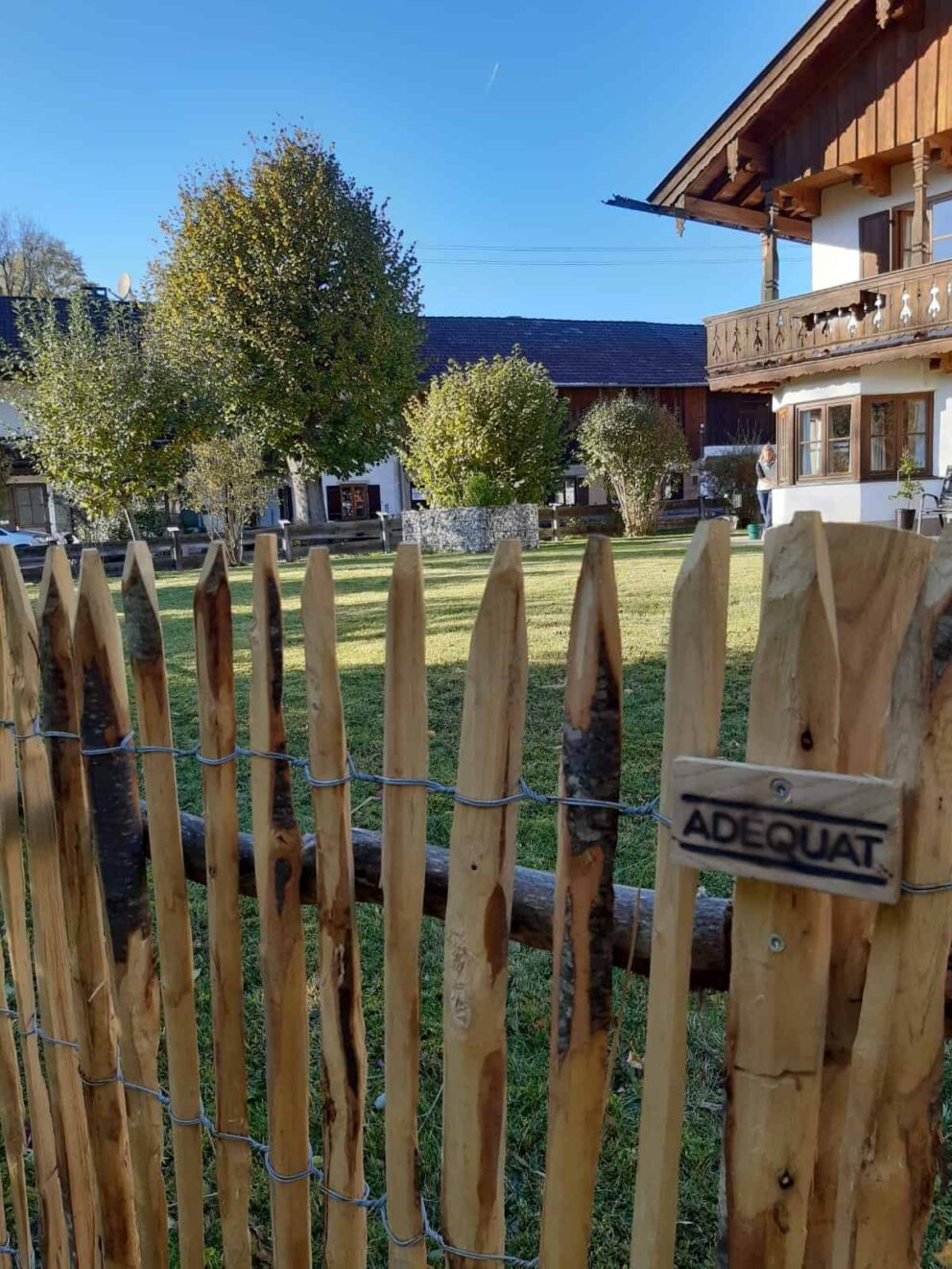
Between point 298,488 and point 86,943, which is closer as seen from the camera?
point 86,943

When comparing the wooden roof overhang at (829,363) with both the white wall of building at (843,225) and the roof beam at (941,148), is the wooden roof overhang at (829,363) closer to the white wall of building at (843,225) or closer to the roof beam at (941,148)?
the white wall of building at (843,225)

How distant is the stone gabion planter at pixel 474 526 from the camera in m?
19.1

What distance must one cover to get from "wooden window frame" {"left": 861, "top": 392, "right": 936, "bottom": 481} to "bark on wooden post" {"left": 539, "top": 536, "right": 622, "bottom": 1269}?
17014mm

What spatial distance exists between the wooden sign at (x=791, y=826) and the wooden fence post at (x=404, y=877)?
1.32 feet

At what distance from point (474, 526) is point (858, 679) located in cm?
1835

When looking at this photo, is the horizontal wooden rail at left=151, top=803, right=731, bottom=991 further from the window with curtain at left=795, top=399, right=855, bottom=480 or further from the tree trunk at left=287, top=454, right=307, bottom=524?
the tree trunk at left=287, top=454, right=307, bottom=524

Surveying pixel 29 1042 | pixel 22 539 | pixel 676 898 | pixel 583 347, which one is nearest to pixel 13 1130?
pixel 29 1042

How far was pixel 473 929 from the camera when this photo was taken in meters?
1.27

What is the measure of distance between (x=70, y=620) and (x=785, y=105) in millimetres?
18181

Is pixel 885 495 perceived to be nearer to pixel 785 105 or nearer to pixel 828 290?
pixel 828 290

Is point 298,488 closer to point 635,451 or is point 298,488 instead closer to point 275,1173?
point 635,451

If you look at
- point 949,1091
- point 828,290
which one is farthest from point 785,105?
point 949,1091

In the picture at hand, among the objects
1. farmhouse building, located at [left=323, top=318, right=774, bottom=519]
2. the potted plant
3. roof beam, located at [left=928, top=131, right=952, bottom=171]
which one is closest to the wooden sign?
the potted plant

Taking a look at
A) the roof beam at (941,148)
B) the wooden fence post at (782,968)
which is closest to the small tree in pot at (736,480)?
the roof beam at (941,148)
